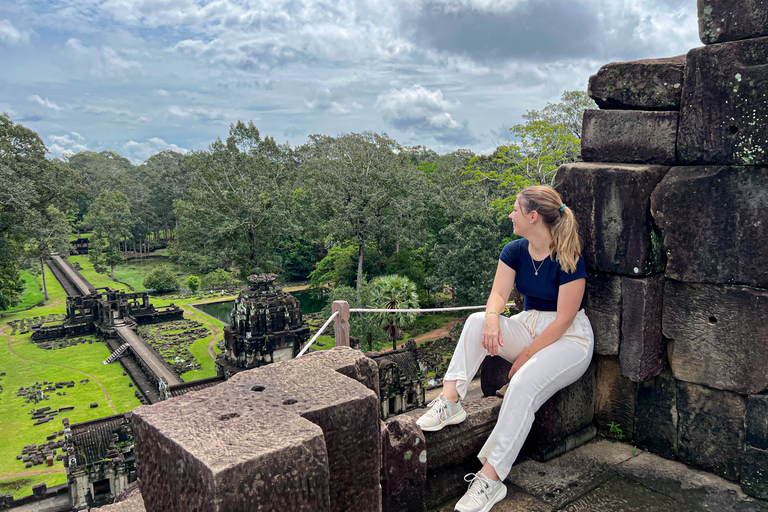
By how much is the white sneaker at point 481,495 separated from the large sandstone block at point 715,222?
4.63 feet

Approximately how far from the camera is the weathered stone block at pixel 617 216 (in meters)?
2.88

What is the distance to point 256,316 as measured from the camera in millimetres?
23891

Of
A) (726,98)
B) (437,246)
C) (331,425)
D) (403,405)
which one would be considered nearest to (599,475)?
(331,425)

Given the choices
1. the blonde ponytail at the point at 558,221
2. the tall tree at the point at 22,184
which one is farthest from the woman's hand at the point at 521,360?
the tall tree at the point at 22,184

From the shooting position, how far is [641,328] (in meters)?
2.94

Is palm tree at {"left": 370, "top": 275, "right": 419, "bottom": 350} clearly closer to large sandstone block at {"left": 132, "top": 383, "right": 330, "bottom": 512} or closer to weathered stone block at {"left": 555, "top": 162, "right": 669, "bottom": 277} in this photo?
weathered stone block at {"left": 555, "top": 162, "right": 669, "bottom": 277}

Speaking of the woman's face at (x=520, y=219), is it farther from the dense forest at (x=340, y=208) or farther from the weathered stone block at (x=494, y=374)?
the dense forest at (x=340, y=208)

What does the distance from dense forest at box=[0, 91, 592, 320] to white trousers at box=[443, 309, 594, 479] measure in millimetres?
21169

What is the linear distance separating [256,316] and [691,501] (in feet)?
73.3

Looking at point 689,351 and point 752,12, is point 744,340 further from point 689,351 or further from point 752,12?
point 752,12

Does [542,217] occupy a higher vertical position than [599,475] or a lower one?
higher

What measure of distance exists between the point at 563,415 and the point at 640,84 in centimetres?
186

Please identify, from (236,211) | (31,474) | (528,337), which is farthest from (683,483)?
(236,211)

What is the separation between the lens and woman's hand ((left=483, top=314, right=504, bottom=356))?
286cm
